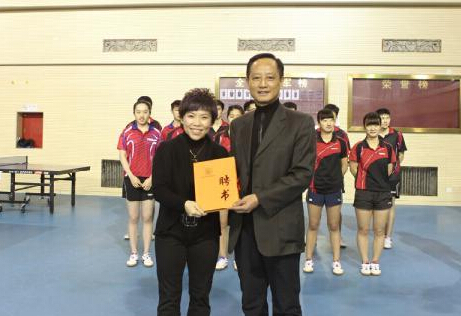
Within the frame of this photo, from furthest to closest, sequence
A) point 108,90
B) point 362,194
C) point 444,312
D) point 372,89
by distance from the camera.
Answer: point 108,90
point 372,89
point 362,194
point 444,312

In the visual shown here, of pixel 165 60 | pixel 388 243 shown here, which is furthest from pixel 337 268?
pixel 165 60

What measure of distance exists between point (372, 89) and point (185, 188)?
22.7 feet

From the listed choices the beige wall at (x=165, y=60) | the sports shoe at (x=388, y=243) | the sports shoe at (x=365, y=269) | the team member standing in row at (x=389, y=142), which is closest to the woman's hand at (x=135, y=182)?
the sports shoe at (x=365, y=269)

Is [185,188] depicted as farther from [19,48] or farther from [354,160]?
[19,48]

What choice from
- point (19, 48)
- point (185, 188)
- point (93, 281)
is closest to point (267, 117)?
point (185, 188)

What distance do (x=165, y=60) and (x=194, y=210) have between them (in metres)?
6.96

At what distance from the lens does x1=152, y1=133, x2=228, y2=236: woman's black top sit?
1.98m

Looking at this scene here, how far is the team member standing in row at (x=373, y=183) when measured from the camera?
3.52 m

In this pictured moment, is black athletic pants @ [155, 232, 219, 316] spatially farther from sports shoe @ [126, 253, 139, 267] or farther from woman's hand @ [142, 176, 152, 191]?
sports shoe @ [126, 253, 139, 267]

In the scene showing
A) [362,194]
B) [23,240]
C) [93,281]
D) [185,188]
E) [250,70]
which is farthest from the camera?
[23,240]

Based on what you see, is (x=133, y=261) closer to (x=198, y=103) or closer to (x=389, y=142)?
(x=198, y=103)

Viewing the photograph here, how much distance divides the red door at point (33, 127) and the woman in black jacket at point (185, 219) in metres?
7.96

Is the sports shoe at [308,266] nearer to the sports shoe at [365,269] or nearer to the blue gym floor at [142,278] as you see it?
the blue gym floor at [142,278]

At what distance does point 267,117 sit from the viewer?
1887 mm
